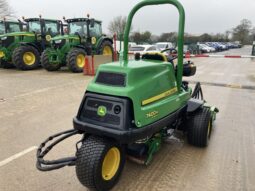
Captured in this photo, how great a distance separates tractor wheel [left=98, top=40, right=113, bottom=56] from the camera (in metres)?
12.3

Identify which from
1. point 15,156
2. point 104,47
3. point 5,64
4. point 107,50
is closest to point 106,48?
point 107,50

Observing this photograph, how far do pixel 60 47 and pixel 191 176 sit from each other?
9.96 meters

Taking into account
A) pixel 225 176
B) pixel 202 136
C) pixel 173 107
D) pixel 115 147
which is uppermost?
pixel 173 107

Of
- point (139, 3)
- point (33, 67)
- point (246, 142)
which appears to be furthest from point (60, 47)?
point (246, 142)

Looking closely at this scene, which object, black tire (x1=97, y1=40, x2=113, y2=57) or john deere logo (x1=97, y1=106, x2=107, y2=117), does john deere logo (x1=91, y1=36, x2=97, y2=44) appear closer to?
black tire (x1=97, y1=40, x2=113, y2=57)

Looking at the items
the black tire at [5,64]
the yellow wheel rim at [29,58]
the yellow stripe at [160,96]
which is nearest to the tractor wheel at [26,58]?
the yellow wheel rim at [29,58]

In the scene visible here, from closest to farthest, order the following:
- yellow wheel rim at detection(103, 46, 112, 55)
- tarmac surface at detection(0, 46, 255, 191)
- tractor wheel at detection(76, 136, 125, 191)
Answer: tractor wheel at detection(76, 136, 125, 191)
tarmac surface at detection(0, 46, 255, 191)
yellow wheel rim at detection(103, 46, 112, 55)

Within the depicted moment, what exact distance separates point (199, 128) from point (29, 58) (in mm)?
10499

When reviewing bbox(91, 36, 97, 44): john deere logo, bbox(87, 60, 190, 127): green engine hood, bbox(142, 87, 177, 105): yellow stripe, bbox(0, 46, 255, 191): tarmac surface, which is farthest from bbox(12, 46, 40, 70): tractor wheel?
bbox(142, 87, 177, 105): yellow stripe

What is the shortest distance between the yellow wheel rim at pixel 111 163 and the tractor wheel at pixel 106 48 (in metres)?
10.1

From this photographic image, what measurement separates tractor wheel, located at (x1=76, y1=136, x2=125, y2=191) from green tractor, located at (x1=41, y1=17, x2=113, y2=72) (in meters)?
8.80

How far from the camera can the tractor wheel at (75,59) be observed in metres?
10.8

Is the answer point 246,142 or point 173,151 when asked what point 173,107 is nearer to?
point 173,151

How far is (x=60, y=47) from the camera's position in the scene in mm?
11500
